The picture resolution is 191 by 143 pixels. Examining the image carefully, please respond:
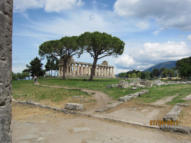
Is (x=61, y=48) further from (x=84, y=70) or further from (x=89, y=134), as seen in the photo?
(x=89, y=134)

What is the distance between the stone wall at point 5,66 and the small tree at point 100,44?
30.4 m

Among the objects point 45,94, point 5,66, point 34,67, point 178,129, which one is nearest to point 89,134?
point 178,129

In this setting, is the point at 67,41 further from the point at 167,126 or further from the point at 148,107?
the point at 167,126

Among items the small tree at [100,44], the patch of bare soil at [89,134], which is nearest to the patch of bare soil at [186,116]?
the patch of bare soil at [89,134]

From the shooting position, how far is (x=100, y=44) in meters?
33.2

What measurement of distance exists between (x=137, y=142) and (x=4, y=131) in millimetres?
3750

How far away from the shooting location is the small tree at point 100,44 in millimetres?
33291

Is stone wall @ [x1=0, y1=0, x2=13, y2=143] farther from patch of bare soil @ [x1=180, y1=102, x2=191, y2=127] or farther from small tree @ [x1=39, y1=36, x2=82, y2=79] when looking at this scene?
small tree @ [x1=39, y1=36, x2=82, y2=79]

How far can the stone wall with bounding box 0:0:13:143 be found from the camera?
110 inches

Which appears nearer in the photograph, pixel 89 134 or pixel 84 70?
pixel 89 134

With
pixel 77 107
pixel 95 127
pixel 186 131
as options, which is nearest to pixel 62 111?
pixel 77 107

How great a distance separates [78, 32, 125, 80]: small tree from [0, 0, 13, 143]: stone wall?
30399 mm

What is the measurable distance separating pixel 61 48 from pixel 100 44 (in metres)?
11.3

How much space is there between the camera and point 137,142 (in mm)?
4863
